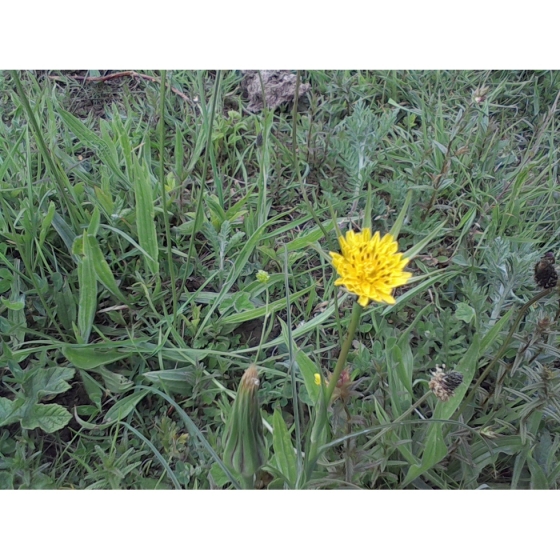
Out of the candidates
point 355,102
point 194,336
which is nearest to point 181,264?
point 194,336

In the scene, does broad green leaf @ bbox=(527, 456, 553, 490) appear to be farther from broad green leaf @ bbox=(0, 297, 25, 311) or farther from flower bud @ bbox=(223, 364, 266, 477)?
broad green leaf @ bbox=(0, 297, 25, 311)

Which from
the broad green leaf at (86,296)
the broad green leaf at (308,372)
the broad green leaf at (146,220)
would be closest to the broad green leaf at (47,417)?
the broad green leaf at (86,296)

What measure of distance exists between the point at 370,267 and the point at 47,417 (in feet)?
1.95

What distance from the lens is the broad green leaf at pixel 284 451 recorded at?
0.78 metres

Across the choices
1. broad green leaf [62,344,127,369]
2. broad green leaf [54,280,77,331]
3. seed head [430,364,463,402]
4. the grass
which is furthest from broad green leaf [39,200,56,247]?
seed head [430,364,463,402]

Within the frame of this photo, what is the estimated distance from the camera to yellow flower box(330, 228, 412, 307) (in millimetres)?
652

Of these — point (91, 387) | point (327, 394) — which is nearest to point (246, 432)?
point (327, 394)

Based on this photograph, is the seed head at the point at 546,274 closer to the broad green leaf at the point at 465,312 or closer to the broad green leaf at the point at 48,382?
the broad green leaf at the point at 465,312

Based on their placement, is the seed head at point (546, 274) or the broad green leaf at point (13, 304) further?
the broad green leaf at point (13, 304)

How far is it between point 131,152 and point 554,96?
3.04 ft

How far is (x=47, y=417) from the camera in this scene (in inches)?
34.2

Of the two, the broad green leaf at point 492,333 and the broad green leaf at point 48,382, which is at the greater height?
the broad green leaf at point 492,333
